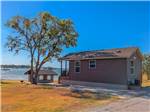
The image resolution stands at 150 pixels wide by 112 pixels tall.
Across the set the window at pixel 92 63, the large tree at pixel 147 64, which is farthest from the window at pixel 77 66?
the large tree at pixel 147 64

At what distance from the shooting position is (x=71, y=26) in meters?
27.1

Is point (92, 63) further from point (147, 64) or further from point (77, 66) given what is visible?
point (147, 64)

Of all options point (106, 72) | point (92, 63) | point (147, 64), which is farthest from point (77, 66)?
point (147, 64)

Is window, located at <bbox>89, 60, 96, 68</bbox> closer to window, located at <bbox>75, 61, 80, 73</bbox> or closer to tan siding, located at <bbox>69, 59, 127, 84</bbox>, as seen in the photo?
tan siding, located at <bbox>69, 59, 127, 84</bbox>

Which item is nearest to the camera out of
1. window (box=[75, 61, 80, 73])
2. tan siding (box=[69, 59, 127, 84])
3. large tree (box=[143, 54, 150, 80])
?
tan siding (box=[69, 59, 127, 84])

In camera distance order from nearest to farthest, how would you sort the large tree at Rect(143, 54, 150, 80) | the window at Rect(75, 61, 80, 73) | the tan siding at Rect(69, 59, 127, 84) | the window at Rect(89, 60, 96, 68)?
the tan siding at Rect(69, 59, 127, 84) → the window at Rect(89, 60, 96, 68) → the window at Rect(75, 61, 80, 73) → the large tree at Rect(143, 54, 150, 80)

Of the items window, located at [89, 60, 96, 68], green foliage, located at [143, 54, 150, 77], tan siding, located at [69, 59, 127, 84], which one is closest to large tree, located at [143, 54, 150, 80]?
green foliage, located at [143, 54, 150, 77]

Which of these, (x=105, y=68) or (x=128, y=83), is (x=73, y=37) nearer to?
(x=105, y=68)

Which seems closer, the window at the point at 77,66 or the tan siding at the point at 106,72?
the tan siding at the point at 106,72

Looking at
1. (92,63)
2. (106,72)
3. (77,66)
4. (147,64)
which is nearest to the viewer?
(106,72)

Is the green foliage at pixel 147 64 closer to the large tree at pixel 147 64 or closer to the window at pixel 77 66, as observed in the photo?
the large tree at pixel 147 64

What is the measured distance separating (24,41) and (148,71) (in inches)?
773

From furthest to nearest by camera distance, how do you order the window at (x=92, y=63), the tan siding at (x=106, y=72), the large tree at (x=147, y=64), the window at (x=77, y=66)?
the large tree at (x=147, y=64) < the window at (x=77, y=66) < the window at (x=92, y=63) < the tan siding at (x=106, y=72)

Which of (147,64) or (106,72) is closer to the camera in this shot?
(106,72)
